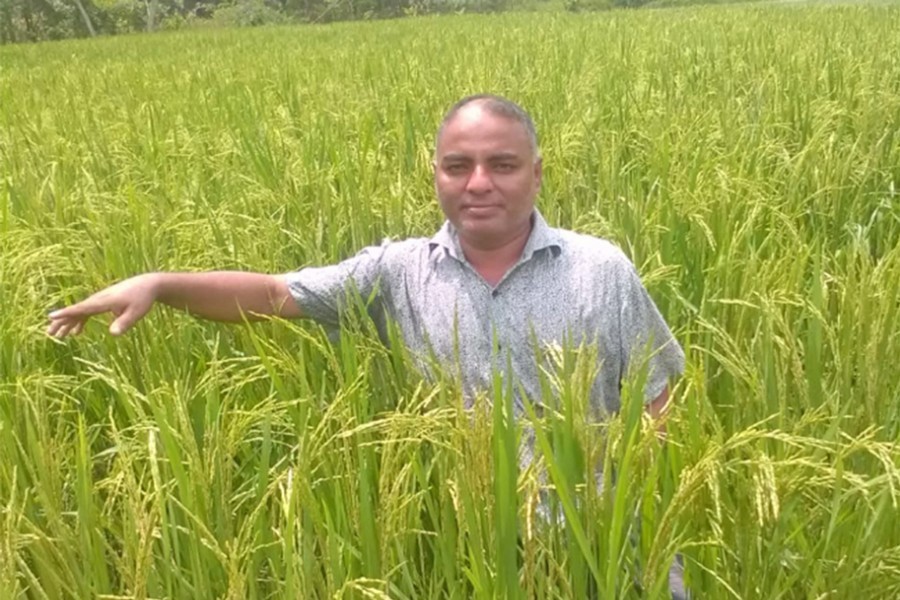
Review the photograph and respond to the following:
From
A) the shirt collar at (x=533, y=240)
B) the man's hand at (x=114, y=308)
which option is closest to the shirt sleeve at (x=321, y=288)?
the shirt collar at (x=533, y=240)

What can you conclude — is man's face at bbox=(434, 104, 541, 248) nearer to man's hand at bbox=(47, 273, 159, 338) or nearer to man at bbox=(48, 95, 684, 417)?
man at bbox=(48, 95, 684, 417)

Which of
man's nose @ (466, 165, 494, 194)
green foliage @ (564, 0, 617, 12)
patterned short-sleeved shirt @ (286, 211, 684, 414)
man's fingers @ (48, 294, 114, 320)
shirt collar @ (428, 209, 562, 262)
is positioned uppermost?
man's nose @ (466, 165, 494, 194)

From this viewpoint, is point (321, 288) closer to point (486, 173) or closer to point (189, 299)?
point (189, 299)

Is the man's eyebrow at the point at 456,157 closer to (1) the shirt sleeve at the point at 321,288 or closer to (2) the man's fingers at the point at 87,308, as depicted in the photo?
(1) the shirt sleeve at the point at 321,288

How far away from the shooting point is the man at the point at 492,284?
1392 millimetres

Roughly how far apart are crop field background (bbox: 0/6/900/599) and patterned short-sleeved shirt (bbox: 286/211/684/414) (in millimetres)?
79

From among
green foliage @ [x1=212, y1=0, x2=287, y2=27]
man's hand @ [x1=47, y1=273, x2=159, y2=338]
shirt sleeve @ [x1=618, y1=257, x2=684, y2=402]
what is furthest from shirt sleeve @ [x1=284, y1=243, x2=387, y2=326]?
green foliage @ [x1=212, y1=0, x2=287, y2=27]

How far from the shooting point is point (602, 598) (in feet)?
2.54

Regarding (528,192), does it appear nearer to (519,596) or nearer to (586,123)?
(519,596)

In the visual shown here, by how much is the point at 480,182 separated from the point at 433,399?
37 cm

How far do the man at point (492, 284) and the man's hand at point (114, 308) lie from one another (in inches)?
2.9

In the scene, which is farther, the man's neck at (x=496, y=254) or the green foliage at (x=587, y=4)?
the green foliage at (x=587, y=4)

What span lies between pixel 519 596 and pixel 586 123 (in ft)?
6.81

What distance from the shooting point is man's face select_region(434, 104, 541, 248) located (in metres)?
1.41
